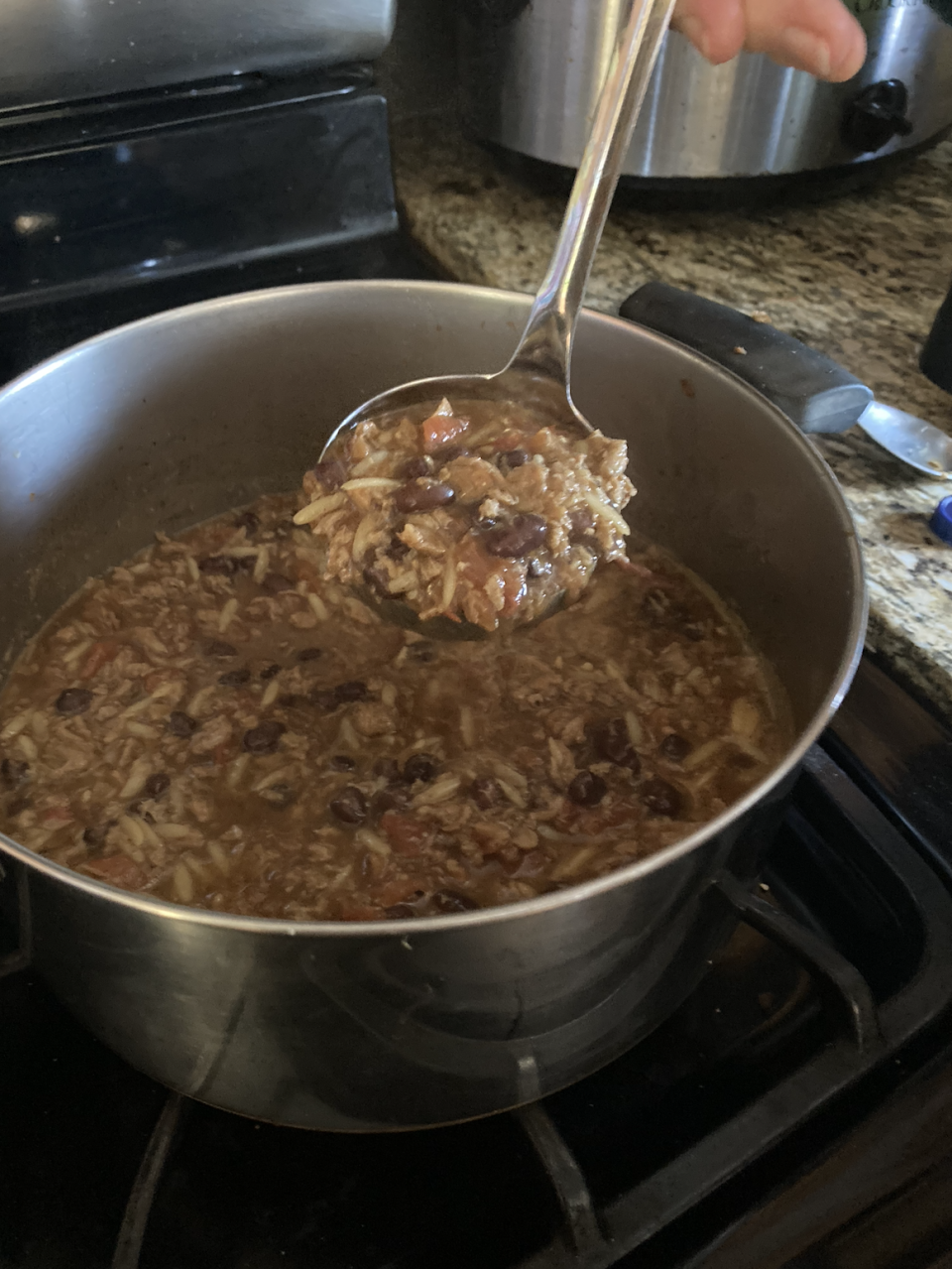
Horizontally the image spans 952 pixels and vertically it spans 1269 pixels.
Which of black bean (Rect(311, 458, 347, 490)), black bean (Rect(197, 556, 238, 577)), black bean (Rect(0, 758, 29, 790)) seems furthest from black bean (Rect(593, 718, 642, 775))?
black bean (Rect(0, 758, 29, 790))

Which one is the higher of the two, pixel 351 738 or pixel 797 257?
pixel 797 257

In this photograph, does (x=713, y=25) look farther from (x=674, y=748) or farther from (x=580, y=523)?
(x=674, y=748)

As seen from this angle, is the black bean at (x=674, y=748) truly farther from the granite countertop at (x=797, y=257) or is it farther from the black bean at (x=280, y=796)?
the black bean at (x=280, y=796)

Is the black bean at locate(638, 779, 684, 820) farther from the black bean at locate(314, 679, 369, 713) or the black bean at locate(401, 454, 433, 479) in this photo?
the black bean at locate(401, 454, 433, 479)

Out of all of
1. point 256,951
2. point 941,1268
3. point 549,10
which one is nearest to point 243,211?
point 549,10

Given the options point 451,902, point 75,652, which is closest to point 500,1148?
point 451,902

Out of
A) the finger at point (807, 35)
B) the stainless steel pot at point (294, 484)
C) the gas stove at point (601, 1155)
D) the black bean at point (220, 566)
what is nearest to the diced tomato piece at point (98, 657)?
the stainless steel pot at point (294, 484)
